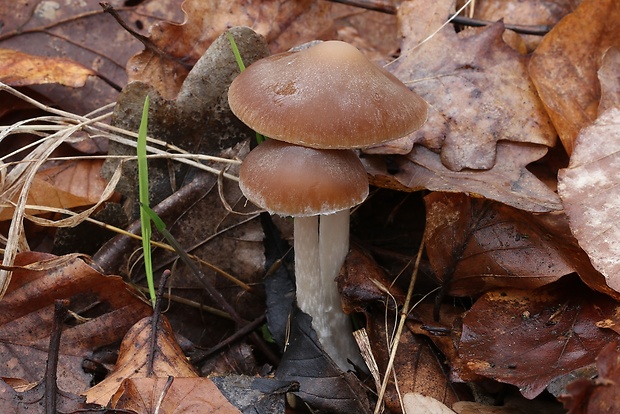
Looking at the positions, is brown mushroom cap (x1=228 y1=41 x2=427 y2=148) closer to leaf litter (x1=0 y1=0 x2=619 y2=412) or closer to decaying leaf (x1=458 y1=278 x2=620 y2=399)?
leaf litter (x1=0 y1=0 x2=619 y2=412)

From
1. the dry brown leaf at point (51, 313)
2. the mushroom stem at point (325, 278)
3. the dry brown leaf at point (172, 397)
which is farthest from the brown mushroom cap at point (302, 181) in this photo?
the dry brown leaf at point (51, 313)

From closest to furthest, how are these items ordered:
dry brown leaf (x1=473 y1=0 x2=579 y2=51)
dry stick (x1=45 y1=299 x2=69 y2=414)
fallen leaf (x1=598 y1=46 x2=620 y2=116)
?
1. dry stick (x1=45 y1=299 x2=69 y2=414)
2. fallen leaf (x1=598 y1=46 x2=620 y2=116)
3. dry brown leaf (x1=473 y1=0 x2=579 y2=51)

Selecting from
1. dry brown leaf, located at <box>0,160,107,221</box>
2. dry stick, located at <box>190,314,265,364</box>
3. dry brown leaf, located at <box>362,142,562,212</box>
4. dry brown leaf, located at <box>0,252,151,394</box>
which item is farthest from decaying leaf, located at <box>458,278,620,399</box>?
dry brown leaf, located at <box>0,160,107,221</box>

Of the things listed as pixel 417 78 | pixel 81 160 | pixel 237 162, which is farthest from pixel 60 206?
pixel 417 78

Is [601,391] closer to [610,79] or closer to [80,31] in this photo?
[610,79]

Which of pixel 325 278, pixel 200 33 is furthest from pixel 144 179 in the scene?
pixel 200 33

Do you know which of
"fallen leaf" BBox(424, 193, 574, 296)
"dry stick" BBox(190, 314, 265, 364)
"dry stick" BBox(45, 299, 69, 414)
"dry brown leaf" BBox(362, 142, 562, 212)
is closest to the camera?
"dry stick" BBox(45, 299, 69, 414)

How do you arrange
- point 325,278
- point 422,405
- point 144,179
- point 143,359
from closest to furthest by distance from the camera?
point 422,405 < point 143,359 < point 144,179 < point 325,278
